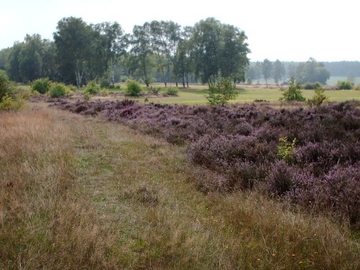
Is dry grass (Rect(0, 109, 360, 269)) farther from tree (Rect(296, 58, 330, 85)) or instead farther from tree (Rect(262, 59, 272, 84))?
tree (Rect(262, 59, 272, 84))

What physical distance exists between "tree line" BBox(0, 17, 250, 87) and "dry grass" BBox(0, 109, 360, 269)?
6260 cm

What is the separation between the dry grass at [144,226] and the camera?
140 inches

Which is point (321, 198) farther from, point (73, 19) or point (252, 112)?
point (73, 19)

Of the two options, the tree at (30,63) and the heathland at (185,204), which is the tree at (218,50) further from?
the heathland at (185,204)

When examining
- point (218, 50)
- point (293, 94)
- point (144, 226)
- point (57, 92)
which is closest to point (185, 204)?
point (144, 226)

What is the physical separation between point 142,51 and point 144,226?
3108 inches

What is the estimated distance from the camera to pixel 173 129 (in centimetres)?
1320

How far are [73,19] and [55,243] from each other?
77.5 metres

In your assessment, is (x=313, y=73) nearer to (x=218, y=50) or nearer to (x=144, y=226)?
(x=218, y=50)

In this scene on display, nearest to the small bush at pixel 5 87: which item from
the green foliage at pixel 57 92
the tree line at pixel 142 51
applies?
the green foliage at pixel 57 92

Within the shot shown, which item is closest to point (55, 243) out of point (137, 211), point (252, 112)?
point (137, 211)

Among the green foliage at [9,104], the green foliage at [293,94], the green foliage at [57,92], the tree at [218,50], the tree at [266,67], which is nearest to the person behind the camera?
the green foliage at [9,104]

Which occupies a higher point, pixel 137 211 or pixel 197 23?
pixel 197 23

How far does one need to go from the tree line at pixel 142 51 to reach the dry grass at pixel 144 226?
62605mm
